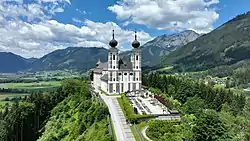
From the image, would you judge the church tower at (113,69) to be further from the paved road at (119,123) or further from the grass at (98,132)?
the grass at (98,132)

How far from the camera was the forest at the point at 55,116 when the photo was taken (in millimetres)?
67562

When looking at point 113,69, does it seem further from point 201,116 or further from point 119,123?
point 201,116

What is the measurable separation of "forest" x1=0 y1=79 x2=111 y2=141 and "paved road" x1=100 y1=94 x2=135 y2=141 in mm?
2559

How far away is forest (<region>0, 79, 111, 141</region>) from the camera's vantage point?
67562 millimetres

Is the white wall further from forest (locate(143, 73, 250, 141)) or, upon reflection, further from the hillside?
forest (locate(143, 73, 250, 141))

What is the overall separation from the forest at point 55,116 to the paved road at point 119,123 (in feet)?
8.40

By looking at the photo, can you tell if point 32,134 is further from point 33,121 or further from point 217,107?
point 217,107

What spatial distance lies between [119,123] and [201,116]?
22890 mm

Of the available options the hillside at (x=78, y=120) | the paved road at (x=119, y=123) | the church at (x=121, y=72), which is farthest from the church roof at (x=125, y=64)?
the paved road at (x=119, y=123)

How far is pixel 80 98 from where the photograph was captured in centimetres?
8969

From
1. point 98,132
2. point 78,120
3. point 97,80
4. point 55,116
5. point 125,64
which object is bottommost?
point 55,116

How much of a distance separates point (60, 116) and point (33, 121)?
12451 mm

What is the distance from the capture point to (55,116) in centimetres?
9269

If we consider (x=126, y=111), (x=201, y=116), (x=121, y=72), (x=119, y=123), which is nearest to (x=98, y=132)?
(x=119, y=123)
